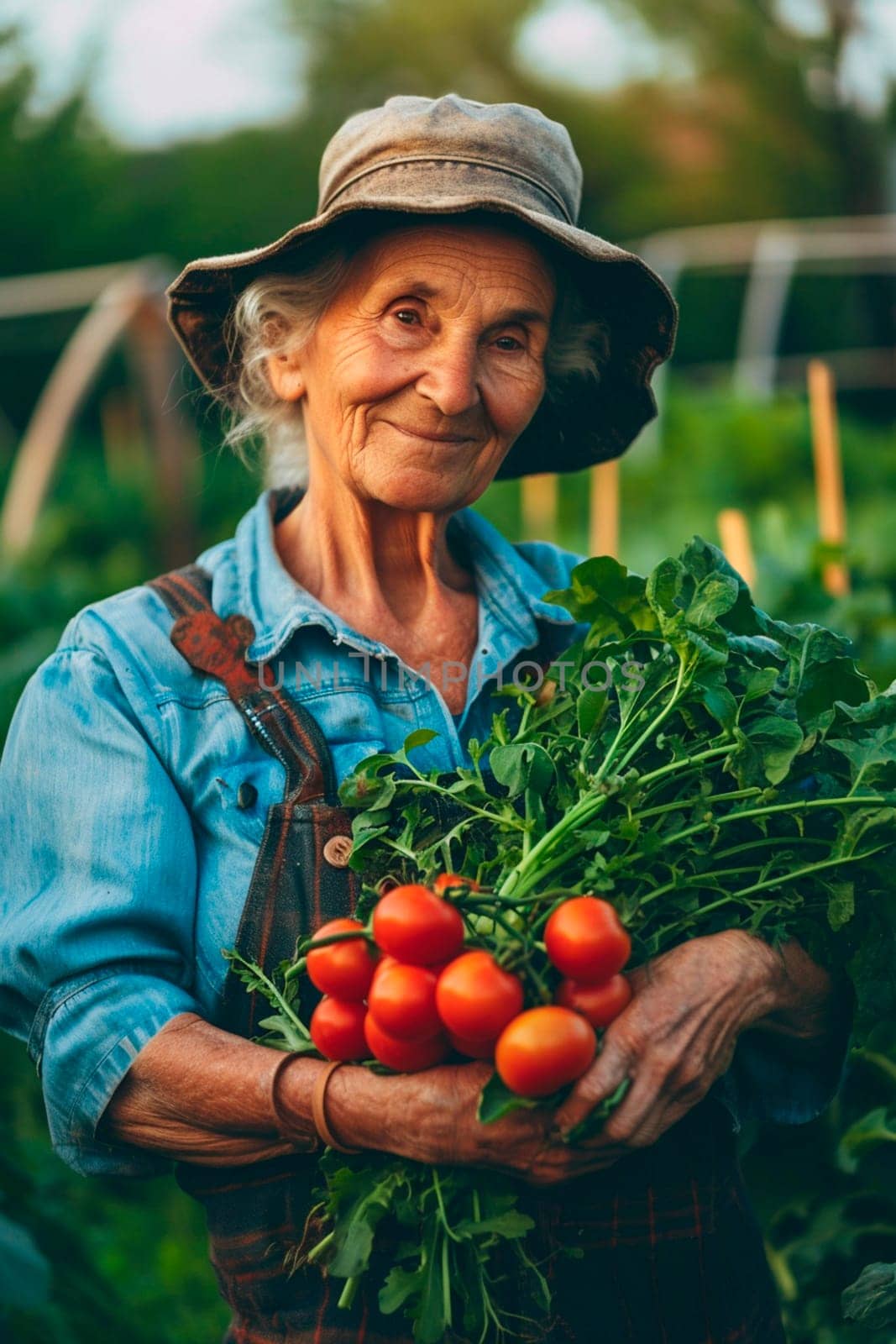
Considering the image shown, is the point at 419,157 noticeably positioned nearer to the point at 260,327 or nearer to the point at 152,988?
the point at 260,327

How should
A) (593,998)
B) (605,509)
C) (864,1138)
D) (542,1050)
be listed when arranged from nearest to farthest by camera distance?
(542,1050) < (593,998) < (864,1138) < (605,509)

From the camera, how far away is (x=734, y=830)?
6.16 feet

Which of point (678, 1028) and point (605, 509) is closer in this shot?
point (678, 1028)

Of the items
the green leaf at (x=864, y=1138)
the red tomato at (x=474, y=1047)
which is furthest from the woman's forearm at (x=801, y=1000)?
the green leaf at (x=864, y=1138)

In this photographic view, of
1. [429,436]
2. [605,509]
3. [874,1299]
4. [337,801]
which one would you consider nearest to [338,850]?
[337,801]

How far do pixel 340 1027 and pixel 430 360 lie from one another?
37.3 inches

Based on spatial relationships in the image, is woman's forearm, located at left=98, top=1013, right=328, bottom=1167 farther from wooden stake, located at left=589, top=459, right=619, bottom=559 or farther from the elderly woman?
wooden stake, located at left=589, top=459, right=619, bottom=559

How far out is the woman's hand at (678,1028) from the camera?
1.72 metres

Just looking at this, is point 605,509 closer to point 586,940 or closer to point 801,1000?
point 801,1000

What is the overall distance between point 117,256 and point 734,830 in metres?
14.6

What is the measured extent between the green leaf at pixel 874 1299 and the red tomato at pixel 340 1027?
90 centimetres

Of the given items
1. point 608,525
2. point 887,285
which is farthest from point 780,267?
point 608,525

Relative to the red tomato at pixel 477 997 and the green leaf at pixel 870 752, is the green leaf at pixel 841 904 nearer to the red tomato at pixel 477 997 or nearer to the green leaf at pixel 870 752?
the green leaf at pixel 870 752

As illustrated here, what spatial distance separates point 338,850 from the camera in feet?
6.42
